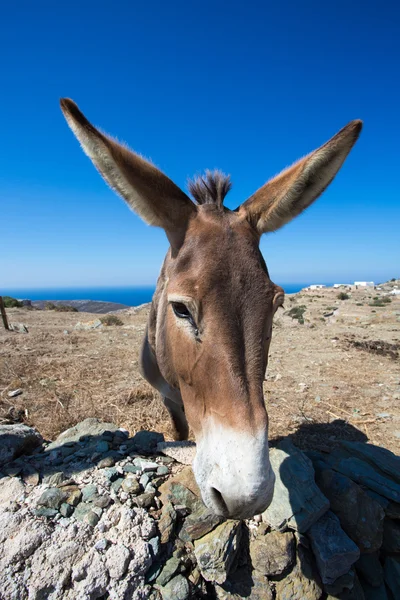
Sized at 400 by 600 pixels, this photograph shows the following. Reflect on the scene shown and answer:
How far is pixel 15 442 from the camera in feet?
11.4

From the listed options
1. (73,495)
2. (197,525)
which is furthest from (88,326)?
(197,525)

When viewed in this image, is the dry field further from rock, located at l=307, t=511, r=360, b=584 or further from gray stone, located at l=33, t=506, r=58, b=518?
gray stone, located at l=33, t=506, r=58, b=518

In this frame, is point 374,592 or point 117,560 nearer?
point 117,560

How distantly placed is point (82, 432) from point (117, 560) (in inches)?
75.9

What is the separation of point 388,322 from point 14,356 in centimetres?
1470

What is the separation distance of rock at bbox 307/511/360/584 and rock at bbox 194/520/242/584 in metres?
0.71

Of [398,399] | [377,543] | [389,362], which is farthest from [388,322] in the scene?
[377,543]

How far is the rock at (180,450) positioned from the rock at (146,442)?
0.45 feet

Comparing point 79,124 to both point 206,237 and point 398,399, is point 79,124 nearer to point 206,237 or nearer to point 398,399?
point 206,237

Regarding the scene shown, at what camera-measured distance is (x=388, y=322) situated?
548 inches

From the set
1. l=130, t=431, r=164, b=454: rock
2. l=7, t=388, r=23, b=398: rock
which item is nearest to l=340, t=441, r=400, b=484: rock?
l=130, t=431, r=164, b=454: rock

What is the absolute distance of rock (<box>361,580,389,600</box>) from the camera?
9.44ft

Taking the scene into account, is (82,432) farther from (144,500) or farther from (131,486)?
(144,500)

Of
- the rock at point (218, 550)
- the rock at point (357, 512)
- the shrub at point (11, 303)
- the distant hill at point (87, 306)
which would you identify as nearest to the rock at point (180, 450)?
the rock at point (218, 550)
